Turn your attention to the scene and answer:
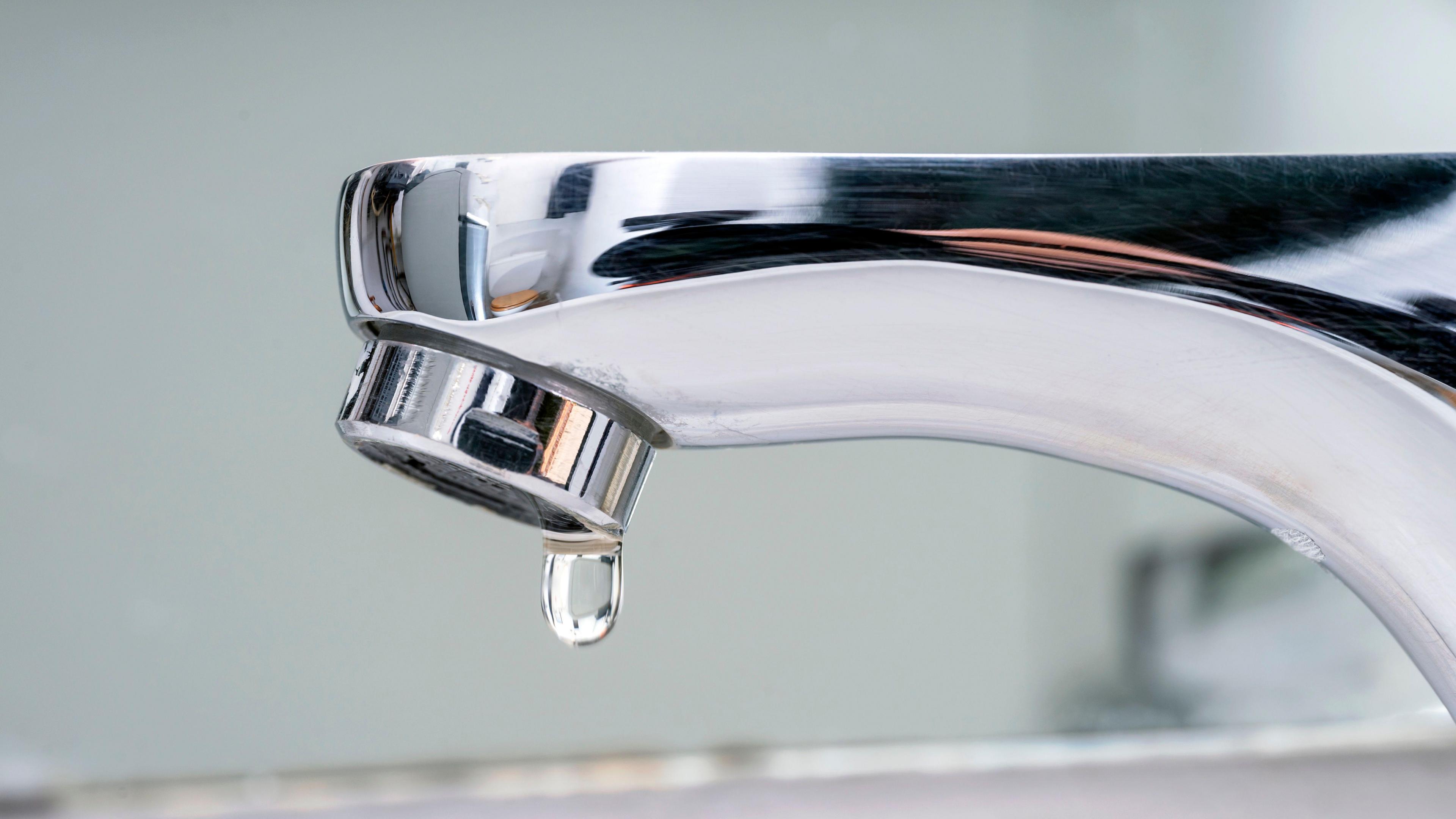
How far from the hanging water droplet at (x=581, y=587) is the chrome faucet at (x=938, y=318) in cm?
2

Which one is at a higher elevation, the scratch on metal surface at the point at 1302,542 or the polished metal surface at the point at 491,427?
the scratch on metal surface at the point at 1302,542

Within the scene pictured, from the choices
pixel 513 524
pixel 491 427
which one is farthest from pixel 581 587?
pixel 513 524

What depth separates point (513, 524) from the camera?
66cm

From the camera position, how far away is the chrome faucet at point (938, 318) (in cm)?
12

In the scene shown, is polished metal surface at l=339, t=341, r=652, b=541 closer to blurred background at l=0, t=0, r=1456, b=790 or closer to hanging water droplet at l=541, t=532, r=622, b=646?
hanging water droplet at l=541, t=532, r=622, b=646

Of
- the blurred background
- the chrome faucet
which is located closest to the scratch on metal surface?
the chrome faucet

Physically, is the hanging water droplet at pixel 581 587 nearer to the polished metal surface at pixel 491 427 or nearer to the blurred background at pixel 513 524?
the polished metal surface at pixel 491 427

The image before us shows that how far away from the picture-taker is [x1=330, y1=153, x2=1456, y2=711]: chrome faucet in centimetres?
12

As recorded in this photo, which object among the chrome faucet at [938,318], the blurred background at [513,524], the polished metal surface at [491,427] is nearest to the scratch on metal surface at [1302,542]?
the chrome faucet at [938,318]

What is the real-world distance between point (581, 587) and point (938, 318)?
92mm

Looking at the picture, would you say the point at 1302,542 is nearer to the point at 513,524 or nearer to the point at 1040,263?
the point at 1040,263

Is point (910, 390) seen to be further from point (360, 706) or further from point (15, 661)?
point (15, 661)

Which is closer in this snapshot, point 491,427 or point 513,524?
point 491,427

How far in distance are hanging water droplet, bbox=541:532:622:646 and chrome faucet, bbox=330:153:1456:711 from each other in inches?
0.7
